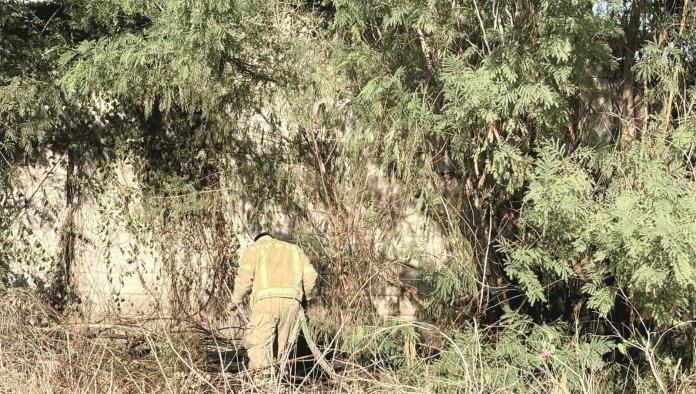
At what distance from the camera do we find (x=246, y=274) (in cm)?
629

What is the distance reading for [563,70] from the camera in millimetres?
5441

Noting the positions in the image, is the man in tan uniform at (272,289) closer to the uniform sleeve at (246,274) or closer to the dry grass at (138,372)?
the uniform sleeve at (246,274)

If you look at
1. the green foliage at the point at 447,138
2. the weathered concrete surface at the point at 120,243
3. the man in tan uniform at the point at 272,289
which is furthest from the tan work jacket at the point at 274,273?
the weathered concrete surface at the point at 120,243

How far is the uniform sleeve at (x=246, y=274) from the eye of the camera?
6262mm

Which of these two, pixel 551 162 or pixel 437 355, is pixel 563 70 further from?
pixel 437 355

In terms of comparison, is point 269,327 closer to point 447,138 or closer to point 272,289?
point 272,289

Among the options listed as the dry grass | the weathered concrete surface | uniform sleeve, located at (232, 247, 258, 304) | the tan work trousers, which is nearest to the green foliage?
the weathered concrete surface

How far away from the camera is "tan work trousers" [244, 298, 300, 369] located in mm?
6090

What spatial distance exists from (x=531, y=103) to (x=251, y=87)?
2.65m

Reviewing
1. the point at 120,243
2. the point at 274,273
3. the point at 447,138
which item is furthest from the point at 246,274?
the point at 120,243

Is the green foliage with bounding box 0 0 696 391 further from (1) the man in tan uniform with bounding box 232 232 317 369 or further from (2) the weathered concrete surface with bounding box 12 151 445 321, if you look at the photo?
(1) the man in tan uniform with bounding box 232 232 317 369

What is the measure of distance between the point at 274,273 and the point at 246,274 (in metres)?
0.25

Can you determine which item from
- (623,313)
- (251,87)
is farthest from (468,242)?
(251,87)

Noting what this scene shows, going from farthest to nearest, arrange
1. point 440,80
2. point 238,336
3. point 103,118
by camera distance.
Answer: point 103,118, point 238,336, point 440,80
